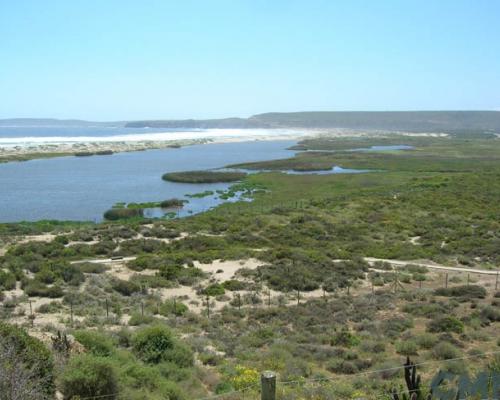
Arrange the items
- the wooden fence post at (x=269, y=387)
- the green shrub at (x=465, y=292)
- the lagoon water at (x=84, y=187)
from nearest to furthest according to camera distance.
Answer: the wooden fence post at (x=269, y=387) → the green shrub at (x=465, y=292) → the lagoon water at (x=84, y=187)

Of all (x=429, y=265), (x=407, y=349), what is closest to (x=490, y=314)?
(x=407, y=349)

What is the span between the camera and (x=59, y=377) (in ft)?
28.8

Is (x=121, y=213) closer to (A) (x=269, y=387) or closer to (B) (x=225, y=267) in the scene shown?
(B) (x=225, y=267)

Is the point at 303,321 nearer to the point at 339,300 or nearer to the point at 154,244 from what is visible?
the point at 339,300

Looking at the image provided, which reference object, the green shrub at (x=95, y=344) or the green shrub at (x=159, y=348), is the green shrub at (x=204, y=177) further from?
the green shrub at (x=95, y=344)

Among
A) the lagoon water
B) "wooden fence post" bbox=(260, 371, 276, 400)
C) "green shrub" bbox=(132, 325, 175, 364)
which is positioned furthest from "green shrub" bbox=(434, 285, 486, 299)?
the lagoon water

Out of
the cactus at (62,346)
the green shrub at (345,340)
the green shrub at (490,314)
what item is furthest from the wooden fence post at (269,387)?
the green shrub at (490,314)

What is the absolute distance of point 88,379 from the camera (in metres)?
8.54

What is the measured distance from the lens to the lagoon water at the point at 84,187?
4805 centimetres

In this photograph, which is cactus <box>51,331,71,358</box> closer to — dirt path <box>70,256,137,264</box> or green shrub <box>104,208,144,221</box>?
dirt path <box>70,256,137,264</box>

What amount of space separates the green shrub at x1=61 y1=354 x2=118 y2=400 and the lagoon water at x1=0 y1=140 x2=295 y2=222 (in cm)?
3727

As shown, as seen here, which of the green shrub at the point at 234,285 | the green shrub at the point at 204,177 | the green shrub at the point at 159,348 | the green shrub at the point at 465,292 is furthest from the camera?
the green shrub at the point at 204,177

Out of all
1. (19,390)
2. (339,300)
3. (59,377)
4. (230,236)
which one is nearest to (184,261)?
(230,236)

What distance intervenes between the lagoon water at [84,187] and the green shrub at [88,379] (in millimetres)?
37269
